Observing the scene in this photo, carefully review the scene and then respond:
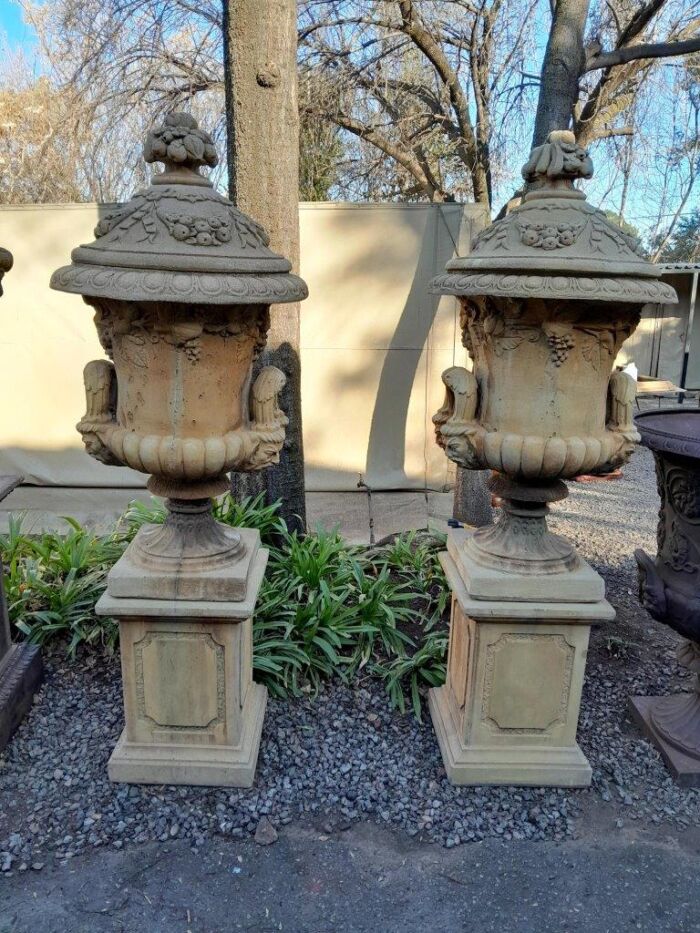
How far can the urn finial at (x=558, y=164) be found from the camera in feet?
6.66

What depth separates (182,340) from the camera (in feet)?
6.32

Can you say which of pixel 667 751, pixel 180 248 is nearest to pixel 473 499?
pixel 667 751

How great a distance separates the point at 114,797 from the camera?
85.9 inches

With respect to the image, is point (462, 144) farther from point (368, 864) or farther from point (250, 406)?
point (368, 864)

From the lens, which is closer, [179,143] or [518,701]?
[179,143]

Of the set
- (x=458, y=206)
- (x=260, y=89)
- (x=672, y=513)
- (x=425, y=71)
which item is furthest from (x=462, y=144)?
(x=672, y=513)

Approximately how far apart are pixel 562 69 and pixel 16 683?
421 centimetres

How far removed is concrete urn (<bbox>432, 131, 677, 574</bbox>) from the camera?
191 centimetres

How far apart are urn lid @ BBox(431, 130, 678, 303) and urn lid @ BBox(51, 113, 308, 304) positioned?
0.57m

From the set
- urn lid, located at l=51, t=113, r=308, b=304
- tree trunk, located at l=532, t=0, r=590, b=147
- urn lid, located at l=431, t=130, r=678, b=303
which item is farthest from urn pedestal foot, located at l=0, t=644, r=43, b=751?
tree trunk, located at l=532, t=0, r=590, b=147

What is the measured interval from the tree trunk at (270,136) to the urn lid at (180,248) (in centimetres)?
123

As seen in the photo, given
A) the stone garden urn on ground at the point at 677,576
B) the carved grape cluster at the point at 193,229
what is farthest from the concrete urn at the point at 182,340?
the stone garden urn on ground at the point at 677,576

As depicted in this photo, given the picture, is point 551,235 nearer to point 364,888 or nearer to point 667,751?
point 667,751

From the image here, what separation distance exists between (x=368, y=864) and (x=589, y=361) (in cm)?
161
